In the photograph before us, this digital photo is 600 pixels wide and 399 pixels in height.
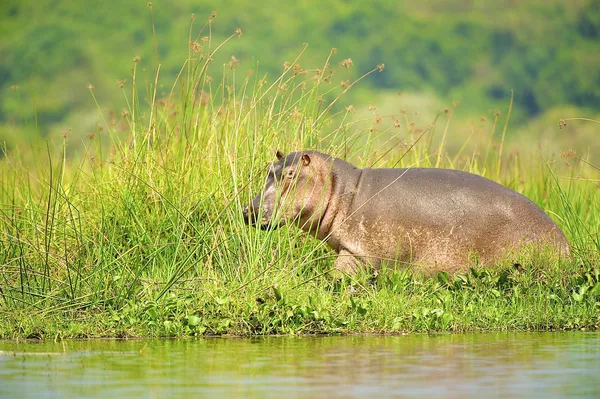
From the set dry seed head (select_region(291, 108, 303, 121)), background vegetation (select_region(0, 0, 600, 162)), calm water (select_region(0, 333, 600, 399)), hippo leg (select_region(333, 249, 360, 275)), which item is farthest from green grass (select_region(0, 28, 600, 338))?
background vegetation (select_region(0, 0, 600, 162))

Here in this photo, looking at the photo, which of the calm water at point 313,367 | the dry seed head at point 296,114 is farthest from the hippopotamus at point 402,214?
the calm water at point 313,367

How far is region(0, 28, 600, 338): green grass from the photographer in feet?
22.4

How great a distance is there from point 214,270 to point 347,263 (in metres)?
0.97

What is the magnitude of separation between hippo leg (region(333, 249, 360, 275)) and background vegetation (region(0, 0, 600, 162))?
56.3 meters

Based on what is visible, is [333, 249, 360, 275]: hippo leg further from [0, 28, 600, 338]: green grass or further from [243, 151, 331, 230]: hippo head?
[243, 151, 331, 230]: hippo head

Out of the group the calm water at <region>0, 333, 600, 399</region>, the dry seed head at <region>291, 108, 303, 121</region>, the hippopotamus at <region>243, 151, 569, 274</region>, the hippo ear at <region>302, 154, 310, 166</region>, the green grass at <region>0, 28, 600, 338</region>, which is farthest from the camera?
the dry seed head at <region>291, 108, 303, 121</region>

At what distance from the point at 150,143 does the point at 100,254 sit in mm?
2258

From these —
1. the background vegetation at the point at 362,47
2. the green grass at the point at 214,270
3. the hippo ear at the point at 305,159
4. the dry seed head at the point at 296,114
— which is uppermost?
the background vegetation at the point at 362,47

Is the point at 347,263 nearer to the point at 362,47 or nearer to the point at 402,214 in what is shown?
the point at 402,214

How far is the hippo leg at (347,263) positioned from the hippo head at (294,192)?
31 centimetres

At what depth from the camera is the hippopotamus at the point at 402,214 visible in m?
8.03

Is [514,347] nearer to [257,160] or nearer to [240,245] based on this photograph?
[240,245]

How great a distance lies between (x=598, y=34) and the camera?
8062cm

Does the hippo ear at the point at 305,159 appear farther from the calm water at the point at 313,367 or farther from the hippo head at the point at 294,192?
the calm water at the point at 313,367
